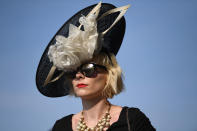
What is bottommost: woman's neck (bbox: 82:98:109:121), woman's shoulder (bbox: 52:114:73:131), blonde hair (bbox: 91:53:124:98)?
woman's shoulder (bbox: 52:114:73:131)

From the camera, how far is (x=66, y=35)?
303 cm

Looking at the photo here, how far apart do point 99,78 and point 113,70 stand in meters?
0.18

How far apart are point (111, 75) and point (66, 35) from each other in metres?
0.62

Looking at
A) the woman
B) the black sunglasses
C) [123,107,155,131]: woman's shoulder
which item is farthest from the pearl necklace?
the black sunglasses

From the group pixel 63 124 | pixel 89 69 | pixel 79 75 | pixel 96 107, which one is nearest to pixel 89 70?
pixel 89 69

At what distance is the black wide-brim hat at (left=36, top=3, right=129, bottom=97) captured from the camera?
306 cm

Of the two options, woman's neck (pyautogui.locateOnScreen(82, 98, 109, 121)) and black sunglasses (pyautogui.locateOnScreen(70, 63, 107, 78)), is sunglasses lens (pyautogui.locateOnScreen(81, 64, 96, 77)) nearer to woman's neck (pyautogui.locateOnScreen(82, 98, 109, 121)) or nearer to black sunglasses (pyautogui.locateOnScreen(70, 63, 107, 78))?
black sunglasses (pyautogui.locateOnScreen(70, 63, 107, 78))

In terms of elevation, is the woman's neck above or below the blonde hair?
below

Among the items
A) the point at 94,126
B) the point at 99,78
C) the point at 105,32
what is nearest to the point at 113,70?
the point at 99,78

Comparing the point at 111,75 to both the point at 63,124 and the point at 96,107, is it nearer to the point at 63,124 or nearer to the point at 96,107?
the point at 96,107

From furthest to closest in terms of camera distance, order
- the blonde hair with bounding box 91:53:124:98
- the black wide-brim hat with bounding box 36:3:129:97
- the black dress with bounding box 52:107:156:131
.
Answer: the black wide-brim hat with bounding box 36:3:129:97, the blonde hair with bounding box 91:53:124:98, the black dress with bounding box 52:107:156:131

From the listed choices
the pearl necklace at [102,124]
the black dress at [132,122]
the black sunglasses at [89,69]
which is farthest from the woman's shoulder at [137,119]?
the black sunglasses at [89,69]

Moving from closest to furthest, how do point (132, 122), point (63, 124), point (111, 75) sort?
1. point (132, 122)
2. point (111, 75)
3. point (63, 124)

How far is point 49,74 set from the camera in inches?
125
